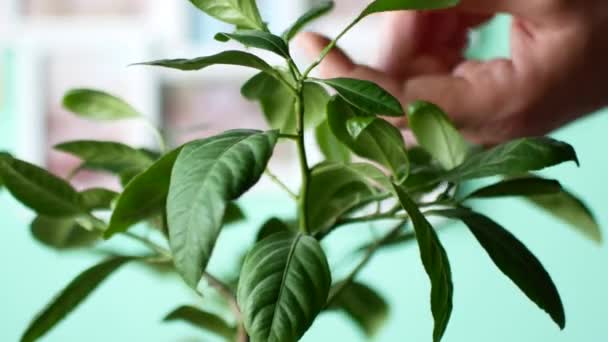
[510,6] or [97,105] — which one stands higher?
[510,6]

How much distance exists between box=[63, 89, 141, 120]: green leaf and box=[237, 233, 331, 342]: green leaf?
0.29 metres

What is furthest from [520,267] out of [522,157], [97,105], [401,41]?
[97,105]

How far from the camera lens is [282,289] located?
50 cm

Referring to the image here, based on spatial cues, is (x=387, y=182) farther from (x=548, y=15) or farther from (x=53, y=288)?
(x=53, y=288)

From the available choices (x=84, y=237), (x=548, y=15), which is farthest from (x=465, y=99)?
(x=84, y=237)

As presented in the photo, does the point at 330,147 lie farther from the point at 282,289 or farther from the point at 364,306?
the point at 282,289

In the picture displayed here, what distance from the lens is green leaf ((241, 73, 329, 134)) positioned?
694 mm

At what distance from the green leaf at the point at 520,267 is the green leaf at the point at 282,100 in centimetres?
17

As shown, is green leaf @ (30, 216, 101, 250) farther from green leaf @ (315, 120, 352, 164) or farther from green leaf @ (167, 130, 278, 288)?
green leaf @ (167, 130, 278, 288)

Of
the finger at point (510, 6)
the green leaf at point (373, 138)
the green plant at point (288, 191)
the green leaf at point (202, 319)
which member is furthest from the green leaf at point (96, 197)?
the finger at point (510, 6)

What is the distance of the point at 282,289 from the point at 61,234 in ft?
1.29

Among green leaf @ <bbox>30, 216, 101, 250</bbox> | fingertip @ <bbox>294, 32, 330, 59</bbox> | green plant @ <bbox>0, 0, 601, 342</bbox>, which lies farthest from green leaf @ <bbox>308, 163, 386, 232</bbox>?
green leaf @ <bbox>30, 216, 101, 250</bbox>

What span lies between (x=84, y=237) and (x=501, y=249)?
44cm

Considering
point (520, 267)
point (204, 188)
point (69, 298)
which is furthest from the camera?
point (69, 298)
